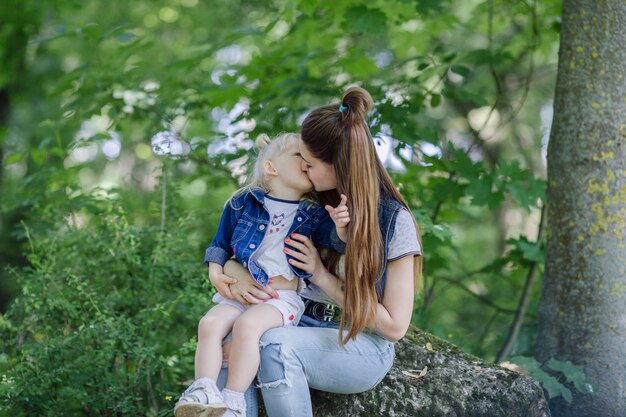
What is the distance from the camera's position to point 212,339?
273 cm

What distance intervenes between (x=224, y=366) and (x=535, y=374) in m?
1.82

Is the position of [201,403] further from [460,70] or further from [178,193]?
[460,70]

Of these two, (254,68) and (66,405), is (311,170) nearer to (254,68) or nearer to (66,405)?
(66,405)

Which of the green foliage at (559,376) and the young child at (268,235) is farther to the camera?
the green foliage at (559,376)

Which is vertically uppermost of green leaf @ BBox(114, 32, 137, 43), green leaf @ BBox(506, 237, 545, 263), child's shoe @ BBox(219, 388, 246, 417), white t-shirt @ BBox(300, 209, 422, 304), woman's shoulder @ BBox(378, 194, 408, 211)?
woman's shoulder @ BBox(378, 194, 408, 211)

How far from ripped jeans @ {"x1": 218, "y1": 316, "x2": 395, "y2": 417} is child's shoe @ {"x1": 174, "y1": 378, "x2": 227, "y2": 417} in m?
0.20

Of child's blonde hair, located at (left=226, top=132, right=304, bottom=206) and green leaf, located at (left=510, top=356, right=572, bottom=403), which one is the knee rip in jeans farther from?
green leaf, located at (left=510, top=356, right=572, bottom=403)

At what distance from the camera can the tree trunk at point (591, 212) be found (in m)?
3.79

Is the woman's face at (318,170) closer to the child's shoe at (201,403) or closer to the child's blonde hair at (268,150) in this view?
the child's blonde hair at (268,150)

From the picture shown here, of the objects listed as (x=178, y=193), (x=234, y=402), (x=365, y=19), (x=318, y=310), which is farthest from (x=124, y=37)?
(x=234, y=402)

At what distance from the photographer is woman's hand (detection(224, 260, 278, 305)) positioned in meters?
2.83

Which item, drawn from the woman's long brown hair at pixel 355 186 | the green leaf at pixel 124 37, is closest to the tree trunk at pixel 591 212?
the woman's long brown hair at pixel 355 186

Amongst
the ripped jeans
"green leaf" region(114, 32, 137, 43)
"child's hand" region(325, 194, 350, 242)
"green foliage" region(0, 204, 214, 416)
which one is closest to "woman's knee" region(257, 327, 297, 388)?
the ripped jeans

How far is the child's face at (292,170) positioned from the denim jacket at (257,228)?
3.3 inches
